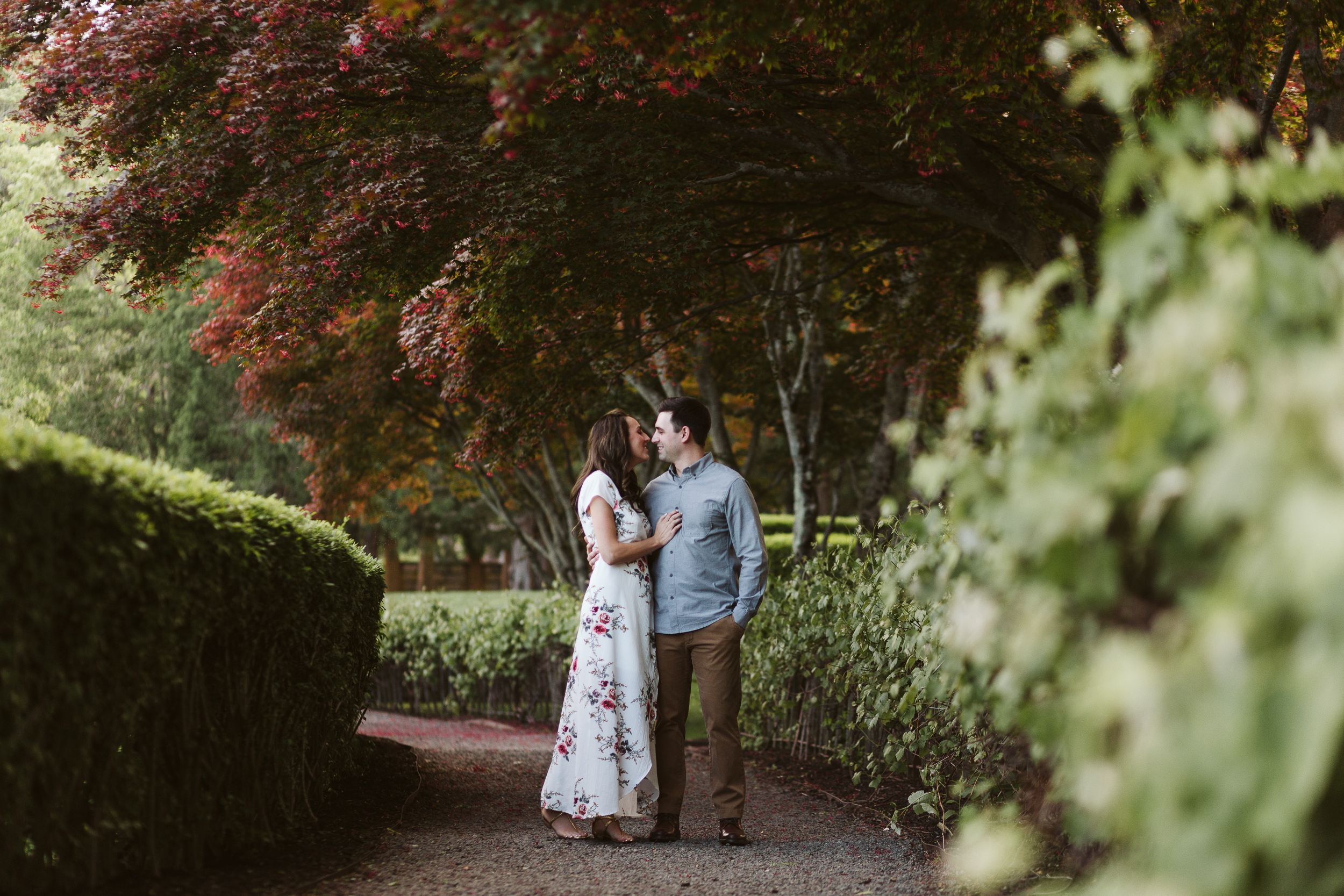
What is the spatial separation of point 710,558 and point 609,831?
56.4 inches

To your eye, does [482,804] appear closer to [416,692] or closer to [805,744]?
[805,744]

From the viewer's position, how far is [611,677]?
500 centimetres

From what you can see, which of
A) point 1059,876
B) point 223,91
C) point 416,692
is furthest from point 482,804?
point 416,692

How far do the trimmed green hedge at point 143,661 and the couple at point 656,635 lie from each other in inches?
49.8

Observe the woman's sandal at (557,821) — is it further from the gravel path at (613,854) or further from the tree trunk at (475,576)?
the tree trunk at (475,576)

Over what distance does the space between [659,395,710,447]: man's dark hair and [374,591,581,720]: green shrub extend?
4.59 meters

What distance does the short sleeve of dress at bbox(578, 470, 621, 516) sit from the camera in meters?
5.09

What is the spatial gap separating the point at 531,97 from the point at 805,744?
536 centimetres

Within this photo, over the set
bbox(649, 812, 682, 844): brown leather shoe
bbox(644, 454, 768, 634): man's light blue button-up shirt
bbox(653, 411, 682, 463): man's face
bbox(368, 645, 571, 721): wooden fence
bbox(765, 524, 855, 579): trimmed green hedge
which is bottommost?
bbox(368, 645, 571, 721): wooden fence

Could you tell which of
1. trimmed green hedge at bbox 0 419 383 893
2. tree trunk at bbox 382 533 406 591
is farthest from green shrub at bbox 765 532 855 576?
tree trunk at bbox 382 533 406 591

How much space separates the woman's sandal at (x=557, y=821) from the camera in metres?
4.96

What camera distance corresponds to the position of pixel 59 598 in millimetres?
2695

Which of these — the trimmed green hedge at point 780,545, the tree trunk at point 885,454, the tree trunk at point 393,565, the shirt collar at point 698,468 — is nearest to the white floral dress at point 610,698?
the shirt collar at point 698,468

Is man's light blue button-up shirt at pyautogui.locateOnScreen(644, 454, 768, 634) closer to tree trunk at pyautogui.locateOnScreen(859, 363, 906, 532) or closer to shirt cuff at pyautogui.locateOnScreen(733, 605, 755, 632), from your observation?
shirt cuff at pyautogui.locateOnScreen(733, 605, 755, 632)
